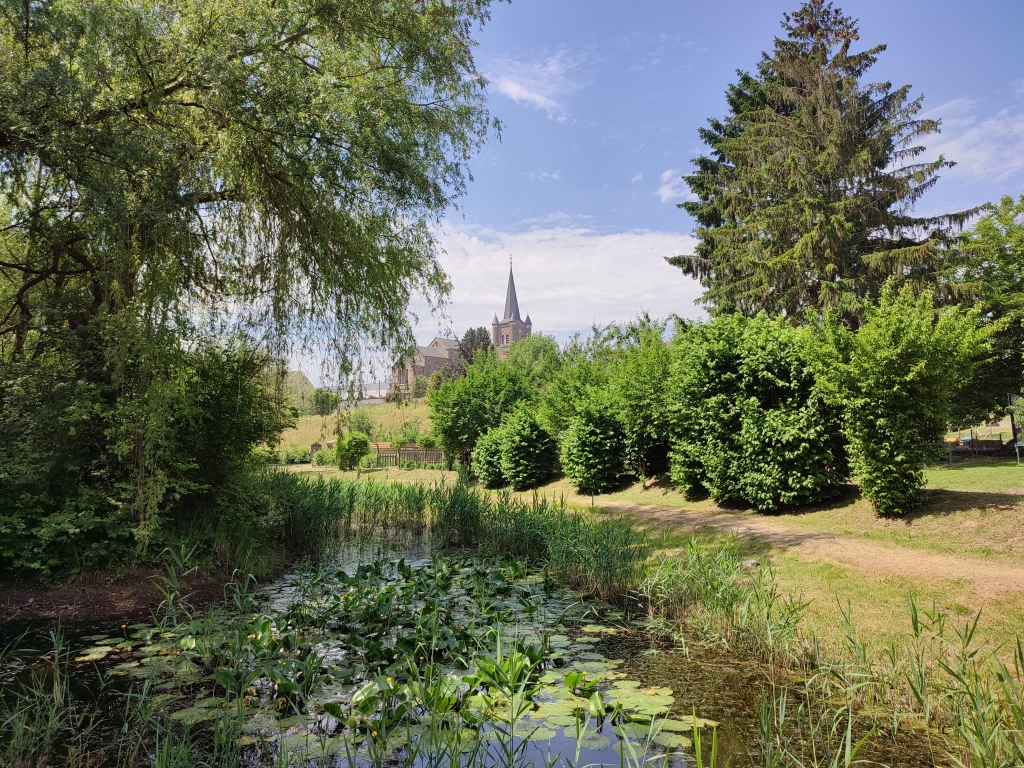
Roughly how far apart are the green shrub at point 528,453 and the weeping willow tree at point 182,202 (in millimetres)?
9959

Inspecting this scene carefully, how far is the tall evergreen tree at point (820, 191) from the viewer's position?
19203mm

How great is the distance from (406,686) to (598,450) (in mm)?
11457

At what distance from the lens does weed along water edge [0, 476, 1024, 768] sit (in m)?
3.16

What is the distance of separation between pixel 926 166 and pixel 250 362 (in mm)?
22119

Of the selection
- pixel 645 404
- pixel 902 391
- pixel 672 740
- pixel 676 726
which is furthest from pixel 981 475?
pixel 672 740

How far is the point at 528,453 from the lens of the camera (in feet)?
58.8

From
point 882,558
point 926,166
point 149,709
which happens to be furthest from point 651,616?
point 926,166

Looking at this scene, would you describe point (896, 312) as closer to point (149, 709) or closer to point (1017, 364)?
point (149, 709)

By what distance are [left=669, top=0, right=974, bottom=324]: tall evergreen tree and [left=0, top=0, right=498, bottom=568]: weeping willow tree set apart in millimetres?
15414

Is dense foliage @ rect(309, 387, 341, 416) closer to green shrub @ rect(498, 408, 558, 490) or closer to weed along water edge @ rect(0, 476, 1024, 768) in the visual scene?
weed along water edge @ rect(0, 476, 1024, 768)

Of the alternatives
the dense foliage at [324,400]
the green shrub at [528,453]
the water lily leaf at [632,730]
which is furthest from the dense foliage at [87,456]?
the green shrub at [528,453]

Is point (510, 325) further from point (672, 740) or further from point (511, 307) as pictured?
point (672, 740)

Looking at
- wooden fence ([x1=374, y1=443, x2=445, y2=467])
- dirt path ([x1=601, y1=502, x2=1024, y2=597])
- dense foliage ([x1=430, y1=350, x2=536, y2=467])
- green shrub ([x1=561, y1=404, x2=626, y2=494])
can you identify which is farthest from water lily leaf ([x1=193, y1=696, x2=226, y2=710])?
wooden fence ([x1=374, y1=443, x2=445, y2=467])

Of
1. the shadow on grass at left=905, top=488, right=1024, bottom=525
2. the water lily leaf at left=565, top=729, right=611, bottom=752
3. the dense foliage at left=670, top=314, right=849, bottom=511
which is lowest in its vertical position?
the water lily leaf at left=565, top=729, right=611, bottom=752
